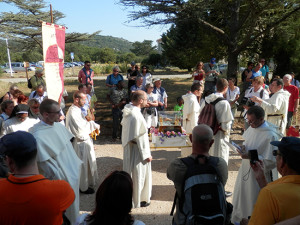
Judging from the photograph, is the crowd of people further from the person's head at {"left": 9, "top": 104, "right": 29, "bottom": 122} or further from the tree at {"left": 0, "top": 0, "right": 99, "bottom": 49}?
the tree at {"left": 0, "top": 0, "right": 99, "bottom": 49}

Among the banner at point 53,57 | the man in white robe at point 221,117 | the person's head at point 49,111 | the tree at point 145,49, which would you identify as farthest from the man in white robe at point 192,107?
the tree at point 145,49

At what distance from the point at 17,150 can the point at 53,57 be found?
3.26m

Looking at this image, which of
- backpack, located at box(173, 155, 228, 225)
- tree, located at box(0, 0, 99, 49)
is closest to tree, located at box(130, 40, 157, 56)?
tree, located at box(0, 0, 99, 49)

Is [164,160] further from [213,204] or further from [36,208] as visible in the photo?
[36,208]

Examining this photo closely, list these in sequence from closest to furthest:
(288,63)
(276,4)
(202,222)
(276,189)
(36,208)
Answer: (276,189) < (36,208) < (202,222) < (276,4) < (288,63)

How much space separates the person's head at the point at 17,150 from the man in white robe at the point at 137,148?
7.73 ft

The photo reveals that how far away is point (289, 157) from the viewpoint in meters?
1.81

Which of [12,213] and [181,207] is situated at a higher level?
[12,213]

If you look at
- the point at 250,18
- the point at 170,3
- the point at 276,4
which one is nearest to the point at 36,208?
the point at 170,3

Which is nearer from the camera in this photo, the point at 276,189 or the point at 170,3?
the point at 276,189

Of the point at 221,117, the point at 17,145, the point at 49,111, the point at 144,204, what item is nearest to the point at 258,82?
the point at 221,117

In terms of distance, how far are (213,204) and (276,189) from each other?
29.9 inches

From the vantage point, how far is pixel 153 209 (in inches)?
182

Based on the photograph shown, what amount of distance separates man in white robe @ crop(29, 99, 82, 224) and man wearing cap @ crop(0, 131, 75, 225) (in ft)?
4.03
